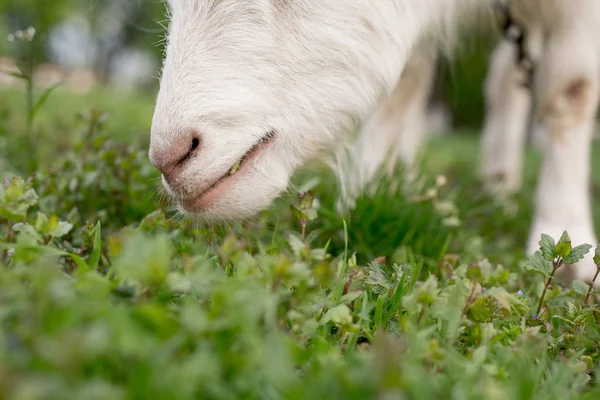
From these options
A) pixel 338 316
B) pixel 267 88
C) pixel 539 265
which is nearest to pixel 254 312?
pixel 338 316

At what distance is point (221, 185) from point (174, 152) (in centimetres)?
20

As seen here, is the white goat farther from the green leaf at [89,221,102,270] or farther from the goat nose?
the green leaf at [89,221,102,270]

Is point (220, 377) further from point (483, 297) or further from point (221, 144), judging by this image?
point (221, 144)

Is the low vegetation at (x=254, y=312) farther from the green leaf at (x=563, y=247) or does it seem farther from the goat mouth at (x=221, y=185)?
the goat mouth at (x=221, y=185)

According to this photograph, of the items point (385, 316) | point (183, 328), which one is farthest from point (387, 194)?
point (183, 328)

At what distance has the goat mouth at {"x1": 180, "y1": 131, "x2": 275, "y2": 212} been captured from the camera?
6.42ft

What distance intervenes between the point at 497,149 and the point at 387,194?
6.47 feet

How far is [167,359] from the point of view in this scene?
903mm

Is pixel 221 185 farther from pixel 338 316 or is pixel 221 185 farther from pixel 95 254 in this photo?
pixel 338 316

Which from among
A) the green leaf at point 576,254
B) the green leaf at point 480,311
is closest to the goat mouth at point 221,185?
the green leaf at point 480,311

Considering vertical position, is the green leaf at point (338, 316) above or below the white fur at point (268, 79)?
below

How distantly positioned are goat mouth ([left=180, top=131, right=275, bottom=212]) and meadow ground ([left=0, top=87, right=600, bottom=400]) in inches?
5.0

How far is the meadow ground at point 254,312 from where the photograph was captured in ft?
2.85

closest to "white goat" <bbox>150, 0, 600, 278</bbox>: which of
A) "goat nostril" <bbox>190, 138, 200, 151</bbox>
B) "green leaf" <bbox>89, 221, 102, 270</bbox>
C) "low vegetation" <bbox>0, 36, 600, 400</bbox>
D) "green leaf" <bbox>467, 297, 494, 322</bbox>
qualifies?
"goat nostril" <bbox>190, 138, 200, 151</bbox>
